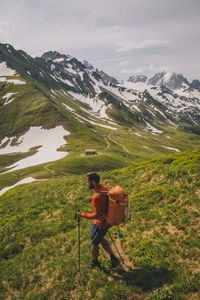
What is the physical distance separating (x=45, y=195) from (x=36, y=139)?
392ft

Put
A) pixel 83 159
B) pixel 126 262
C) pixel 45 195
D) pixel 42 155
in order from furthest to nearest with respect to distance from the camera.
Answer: pixel 42 155 < pixel 83 159 < pixel 45 195 < pixel 126 262

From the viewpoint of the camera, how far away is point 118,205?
8.40m

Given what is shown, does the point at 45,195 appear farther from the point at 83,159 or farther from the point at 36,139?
the point at 36,139

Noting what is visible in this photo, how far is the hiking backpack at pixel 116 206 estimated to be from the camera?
834cm

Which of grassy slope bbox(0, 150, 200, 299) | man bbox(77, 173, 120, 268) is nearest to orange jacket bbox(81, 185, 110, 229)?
man bbox(77, 173, 120, 268)

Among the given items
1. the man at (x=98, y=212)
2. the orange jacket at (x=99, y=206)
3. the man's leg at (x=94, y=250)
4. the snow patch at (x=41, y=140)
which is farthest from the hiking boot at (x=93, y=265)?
the snow patch at (x=41, y=140)

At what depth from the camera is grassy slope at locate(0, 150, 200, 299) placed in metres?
8.51

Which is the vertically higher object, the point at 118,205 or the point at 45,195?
the point at 118,205

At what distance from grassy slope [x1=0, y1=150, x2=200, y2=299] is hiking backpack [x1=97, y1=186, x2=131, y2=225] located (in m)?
3.08

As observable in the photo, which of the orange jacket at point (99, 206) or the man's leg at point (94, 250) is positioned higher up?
the orange jacket at point (99, 206)

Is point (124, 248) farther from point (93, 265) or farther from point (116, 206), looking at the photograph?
point (116, 206)

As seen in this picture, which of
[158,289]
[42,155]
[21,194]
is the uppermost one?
[158,289]

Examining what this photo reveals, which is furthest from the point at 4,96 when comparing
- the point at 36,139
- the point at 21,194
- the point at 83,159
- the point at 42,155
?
the point at 21,194

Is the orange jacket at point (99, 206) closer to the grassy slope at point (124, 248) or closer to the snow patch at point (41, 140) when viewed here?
the grassy slope at point (124, 248)
